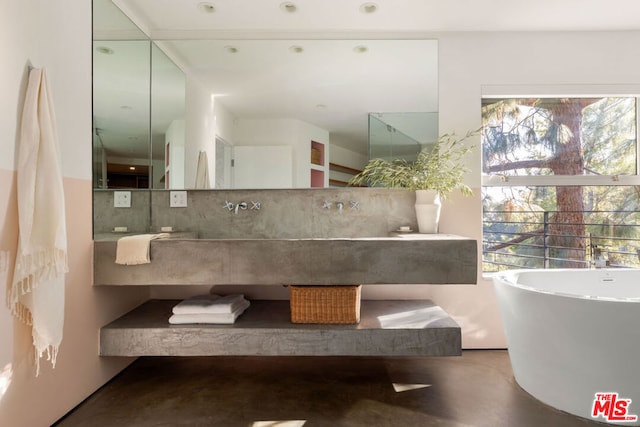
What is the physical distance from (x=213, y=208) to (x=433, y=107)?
5.81 ft

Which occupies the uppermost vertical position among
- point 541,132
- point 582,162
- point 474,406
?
point 541,132

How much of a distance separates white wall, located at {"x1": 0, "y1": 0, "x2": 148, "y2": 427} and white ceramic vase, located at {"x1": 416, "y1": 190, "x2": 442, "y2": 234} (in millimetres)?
2006

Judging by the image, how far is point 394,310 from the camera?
2.50 m

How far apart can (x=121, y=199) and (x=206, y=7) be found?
54.0 inches

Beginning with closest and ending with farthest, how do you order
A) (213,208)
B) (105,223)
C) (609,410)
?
1. (609,410)
2. (105,223)
3. (213,208)

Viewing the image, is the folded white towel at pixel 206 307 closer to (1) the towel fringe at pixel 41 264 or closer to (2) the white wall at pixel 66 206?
(2) the white wall at pixel 66 206

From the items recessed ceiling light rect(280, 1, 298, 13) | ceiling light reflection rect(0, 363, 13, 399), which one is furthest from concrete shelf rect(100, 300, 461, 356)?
recessed ceiling light rect(280, 1, 298, 13)

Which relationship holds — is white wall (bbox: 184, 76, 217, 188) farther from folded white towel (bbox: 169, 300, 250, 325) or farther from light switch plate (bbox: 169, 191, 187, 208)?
folded white towel (bbox: 169, 300, 250, 325)

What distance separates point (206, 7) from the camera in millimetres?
2553

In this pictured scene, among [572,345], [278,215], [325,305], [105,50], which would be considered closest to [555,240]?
[572,345]

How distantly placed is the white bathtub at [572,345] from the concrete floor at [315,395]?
A: 0.39ft

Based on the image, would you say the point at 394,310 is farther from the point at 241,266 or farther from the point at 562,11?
the point at 562,11

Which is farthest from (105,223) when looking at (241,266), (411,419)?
(411,419)

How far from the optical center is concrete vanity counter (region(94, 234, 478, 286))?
6.79ft
